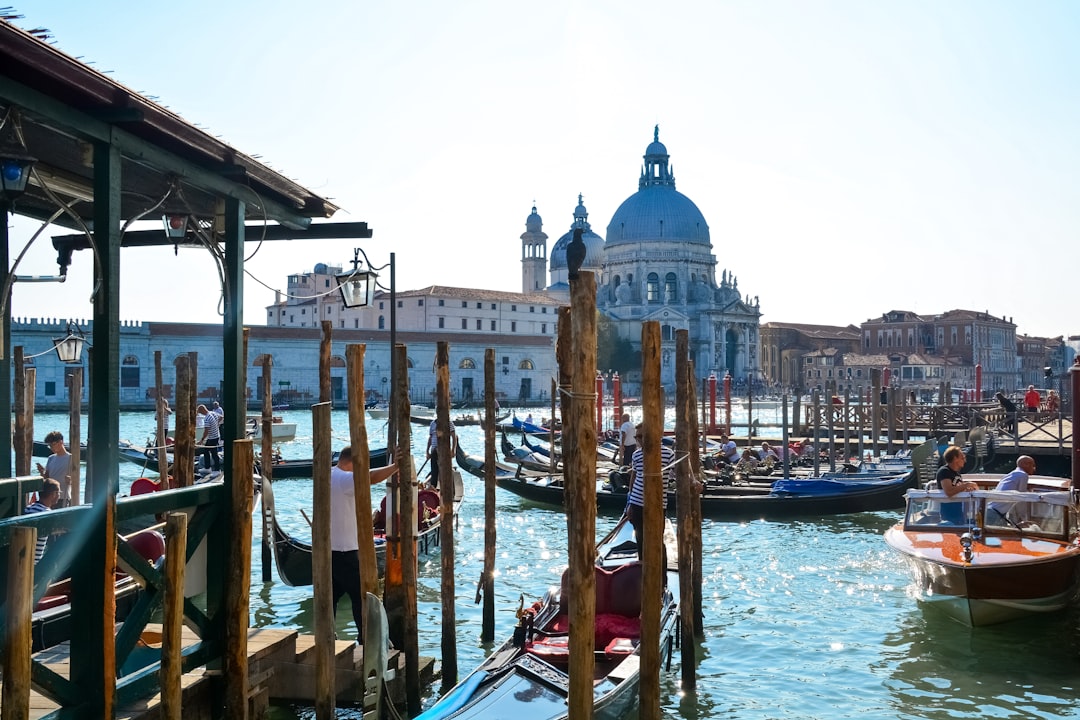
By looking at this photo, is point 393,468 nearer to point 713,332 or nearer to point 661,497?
point 661,497

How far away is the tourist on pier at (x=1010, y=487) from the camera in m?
7.22

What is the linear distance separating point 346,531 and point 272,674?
32.1 inches

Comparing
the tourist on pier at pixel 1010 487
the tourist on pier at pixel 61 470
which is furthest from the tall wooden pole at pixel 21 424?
the tourist on pier at pixel 1010 487

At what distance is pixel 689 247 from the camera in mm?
60688

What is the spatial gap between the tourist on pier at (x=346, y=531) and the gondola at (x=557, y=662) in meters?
0.76

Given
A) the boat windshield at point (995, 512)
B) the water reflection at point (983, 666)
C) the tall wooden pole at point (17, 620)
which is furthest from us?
the boat windshield at point (995, 512)

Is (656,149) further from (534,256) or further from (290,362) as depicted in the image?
(290,362)

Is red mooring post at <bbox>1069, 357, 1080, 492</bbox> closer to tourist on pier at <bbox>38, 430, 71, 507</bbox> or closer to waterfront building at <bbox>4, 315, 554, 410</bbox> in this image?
tourist on pier at <bbox>38, 430, 71, 507</bbox>

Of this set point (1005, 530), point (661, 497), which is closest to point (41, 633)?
point (661, 497)

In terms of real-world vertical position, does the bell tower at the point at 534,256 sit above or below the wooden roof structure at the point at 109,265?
above

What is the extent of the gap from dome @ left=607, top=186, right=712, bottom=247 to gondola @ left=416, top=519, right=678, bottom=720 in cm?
5489

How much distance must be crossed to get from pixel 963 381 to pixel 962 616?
195 ft

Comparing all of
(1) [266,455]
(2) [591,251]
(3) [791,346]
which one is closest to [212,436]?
(1) [266,455]

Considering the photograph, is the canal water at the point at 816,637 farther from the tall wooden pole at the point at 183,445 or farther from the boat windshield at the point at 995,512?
the tall wooden pole at the point at 183,445
